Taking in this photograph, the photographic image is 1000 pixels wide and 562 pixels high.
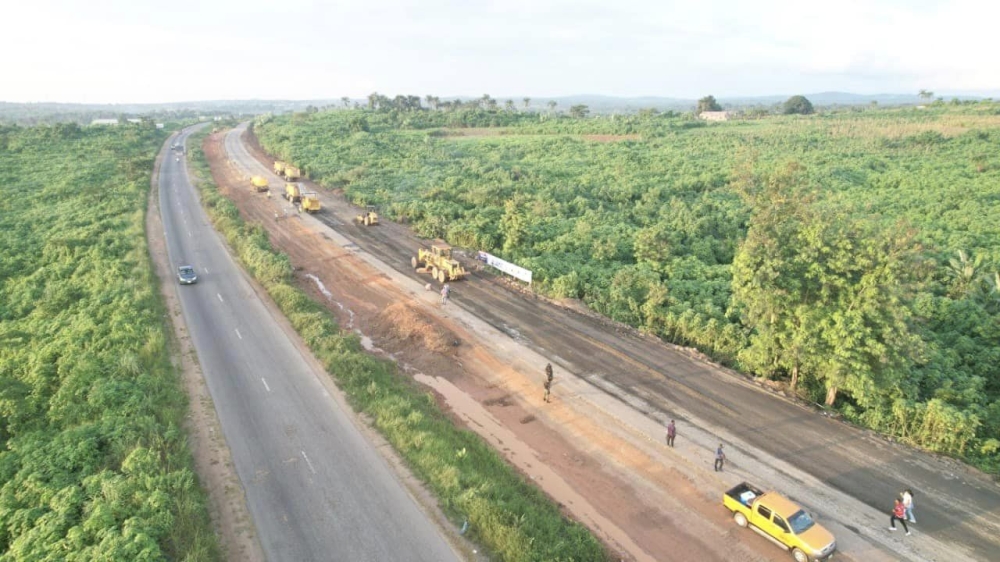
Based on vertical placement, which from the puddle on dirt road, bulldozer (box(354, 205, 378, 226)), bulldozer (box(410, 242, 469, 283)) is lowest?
the puddle on dirt road

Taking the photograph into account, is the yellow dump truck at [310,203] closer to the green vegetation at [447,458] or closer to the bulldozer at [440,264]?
the bulldozer at [440,264]

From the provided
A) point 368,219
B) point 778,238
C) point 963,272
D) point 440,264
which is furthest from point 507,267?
point 963,272

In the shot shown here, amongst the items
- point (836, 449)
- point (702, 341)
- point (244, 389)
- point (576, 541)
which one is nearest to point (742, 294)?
point (702, 341)

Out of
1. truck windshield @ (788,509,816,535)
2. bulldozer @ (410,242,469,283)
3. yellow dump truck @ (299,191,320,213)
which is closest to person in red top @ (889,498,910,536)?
truck windshield @ (788,509,816,535)

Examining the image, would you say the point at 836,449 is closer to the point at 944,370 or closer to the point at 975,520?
the point at 975,520

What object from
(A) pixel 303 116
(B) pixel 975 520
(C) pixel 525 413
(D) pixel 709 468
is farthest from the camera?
(A) pixel 303 116

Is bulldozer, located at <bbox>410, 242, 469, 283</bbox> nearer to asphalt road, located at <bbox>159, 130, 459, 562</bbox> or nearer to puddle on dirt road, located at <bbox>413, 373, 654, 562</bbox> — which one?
asphalt road, located at <bbox>159, 130, 459, 562</bbox>

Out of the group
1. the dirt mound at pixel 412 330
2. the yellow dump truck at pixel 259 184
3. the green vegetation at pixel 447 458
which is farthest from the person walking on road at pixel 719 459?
the yellow dump truck at pixel 259 184
